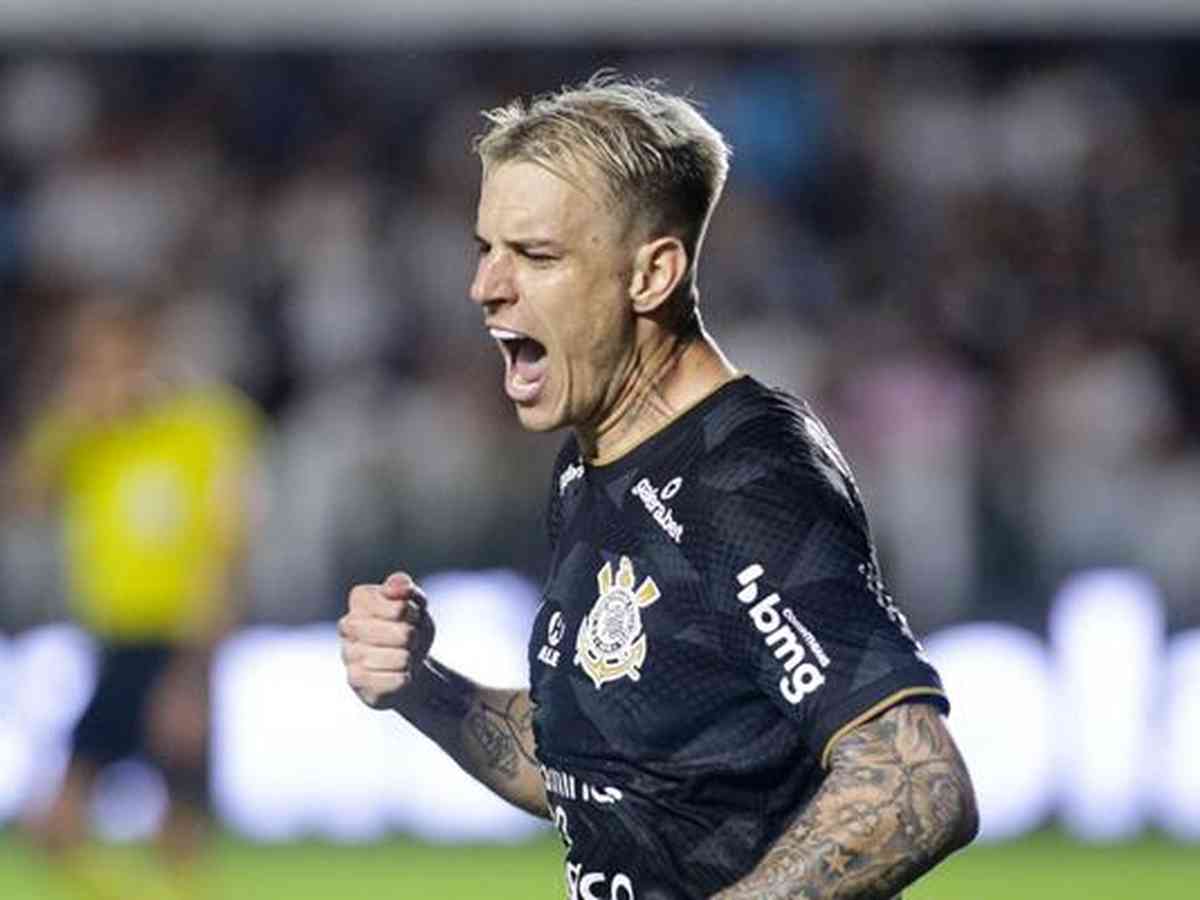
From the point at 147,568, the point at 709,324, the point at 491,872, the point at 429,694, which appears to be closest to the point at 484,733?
the point at 429,694

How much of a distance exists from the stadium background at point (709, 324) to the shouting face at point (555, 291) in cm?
686

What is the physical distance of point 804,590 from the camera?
405 cm

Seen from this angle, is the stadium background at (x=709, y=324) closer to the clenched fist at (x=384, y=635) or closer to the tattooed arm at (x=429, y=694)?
the tattooed arm at (x=429, y=694)

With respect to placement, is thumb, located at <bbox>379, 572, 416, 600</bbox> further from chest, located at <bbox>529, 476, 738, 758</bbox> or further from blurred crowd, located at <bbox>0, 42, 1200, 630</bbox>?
blurred crowd, located at <bbox>0, 42, 1200, 630</bbox>

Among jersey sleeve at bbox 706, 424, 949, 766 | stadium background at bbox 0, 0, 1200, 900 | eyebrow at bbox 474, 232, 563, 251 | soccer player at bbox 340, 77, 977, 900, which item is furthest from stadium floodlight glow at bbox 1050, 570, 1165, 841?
jersey sleeve at bbox 706, 424, 949, 766

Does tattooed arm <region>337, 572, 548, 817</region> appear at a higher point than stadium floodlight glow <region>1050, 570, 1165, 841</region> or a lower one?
higher

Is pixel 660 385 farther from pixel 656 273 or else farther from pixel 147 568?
pixel 147 568

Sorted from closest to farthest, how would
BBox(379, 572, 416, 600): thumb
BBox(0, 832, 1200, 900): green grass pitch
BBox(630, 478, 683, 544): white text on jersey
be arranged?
BBox(630, 478, 683, 544): white text on jersey, BBox(379, 572, 416, 600): thumb, BBox(0, 832, 1200, 900): green grass pitch

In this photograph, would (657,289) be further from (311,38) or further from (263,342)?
(311,38)

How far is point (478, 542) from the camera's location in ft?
40.9

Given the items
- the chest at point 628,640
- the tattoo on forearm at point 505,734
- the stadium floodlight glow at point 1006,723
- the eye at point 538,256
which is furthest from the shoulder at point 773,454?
the stadium floodlight glow at point 1006,723

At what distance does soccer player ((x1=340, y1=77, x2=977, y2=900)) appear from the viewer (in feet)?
13.1

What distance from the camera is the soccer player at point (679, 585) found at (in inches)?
157

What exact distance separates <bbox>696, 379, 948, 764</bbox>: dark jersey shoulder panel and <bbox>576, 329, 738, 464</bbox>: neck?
0.23 metres
